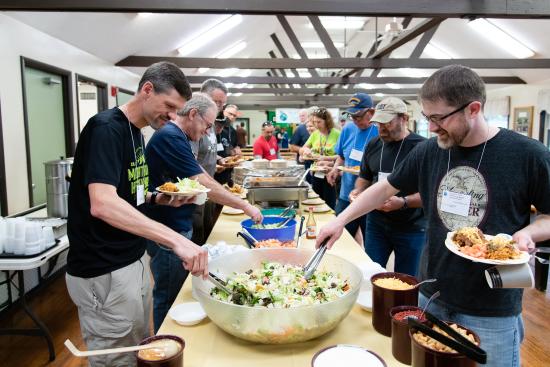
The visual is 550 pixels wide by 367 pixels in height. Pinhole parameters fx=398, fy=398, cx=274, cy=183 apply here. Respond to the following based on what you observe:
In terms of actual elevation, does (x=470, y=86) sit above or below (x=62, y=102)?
below

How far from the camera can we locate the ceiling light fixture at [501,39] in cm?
675

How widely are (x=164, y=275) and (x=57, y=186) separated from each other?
1572 millimetres

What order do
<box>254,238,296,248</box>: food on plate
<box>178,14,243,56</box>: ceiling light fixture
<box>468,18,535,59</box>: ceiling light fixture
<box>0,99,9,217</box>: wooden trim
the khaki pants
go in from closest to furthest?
the khaki pants → <box>254,238,296,248</box>: food on plate → <box>0,99,9,217</box>: wooden trim → <box>178,14,243,56</box>: ceiling light fixture → <box>468,18,535,59</box>: ceiling light fixture

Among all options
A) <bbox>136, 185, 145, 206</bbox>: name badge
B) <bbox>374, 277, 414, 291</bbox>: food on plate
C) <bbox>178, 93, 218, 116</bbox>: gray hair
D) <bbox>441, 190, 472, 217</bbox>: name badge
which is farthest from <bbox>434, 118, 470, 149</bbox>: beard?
<bbox>178, 93, 218, 116</bbox>: gray hair

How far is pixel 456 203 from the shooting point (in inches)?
48.2

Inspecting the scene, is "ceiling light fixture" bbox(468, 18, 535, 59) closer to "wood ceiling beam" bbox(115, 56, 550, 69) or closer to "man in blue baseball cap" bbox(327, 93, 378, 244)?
"wood ceiling beam" bbox(115, 56, 550, 69)

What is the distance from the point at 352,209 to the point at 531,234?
599 millimetres

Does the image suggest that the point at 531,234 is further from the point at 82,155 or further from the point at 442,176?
the point at 82,155

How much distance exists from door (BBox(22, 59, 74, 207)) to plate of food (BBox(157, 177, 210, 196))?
2046mm

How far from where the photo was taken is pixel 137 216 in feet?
4.10

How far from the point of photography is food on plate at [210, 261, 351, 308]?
1158 millimetres

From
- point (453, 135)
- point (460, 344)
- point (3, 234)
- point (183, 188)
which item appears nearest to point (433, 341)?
point (460, 344)

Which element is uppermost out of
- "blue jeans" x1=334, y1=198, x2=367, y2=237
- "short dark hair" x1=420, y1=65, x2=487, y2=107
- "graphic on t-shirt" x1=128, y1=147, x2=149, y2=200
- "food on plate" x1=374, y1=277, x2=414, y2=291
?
"short dark hair" x1=420, y1=65, x2=487, y2=107

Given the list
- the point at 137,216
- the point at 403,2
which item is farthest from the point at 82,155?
the point at 403,2
